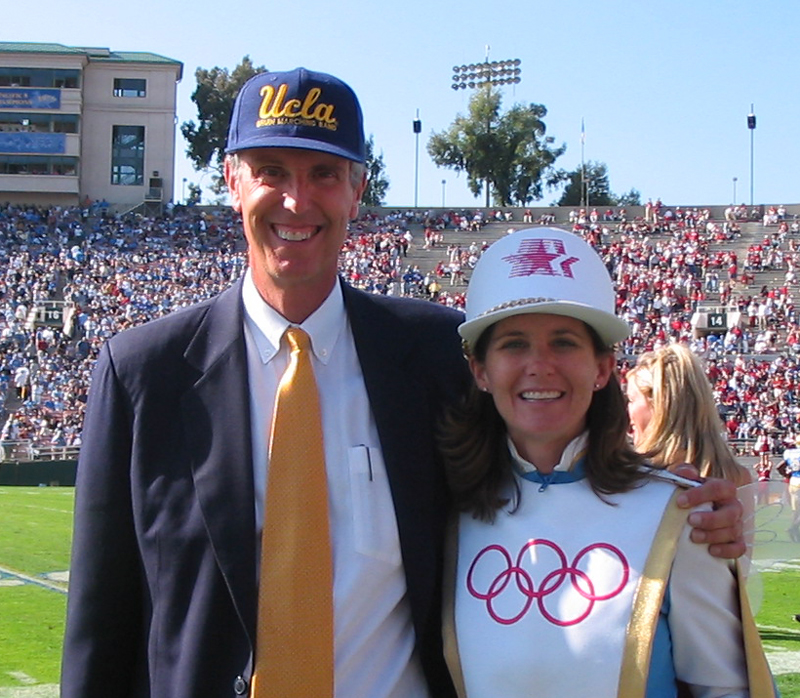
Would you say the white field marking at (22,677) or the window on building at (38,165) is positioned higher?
the window on building at (38,165)

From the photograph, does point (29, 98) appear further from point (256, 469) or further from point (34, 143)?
point (256, 469)

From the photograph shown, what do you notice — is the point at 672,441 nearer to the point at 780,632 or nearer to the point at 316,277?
the point at 316,277

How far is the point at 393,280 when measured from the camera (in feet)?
123

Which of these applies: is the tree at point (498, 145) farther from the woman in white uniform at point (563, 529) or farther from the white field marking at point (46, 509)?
the woman in white uniform at point (563, 529)

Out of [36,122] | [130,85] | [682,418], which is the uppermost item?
[130,85]

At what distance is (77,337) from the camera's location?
108 feet

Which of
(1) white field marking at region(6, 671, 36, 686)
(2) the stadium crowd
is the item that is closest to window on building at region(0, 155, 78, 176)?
(2) the stadium crowd

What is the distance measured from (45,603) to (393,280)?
29.0 metres

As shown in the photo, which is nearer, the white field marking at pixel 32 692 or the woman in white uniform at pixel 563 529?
the woman in white uniform at pixel 563 529

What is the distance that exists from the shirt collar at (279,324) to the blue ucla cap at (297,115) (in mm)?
337

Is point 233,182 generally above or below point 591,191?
below

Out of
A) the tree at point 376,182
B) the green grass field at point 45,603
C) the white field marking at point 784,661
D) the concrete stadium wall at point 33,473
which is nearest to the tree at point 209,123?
the tree at point 376,182

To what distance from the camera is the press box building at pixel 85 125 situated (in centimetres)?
4847

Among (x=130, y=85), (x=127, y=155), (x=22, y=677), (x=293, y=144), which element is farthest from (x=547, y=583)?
(x=130, y=85)
